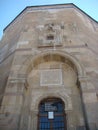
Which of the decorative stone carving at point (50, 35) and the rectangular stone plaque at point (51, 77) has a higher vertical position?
the decorative stone carving at point (50, 35)

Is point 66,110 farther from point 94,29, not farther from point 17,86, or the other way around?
point 94,29

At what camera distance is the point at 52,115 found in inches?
283

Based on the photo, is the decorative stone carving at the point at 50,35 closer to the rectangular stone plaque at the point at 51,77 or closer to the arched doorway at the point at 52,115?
the rectangular stone plaque at the point at 51,77

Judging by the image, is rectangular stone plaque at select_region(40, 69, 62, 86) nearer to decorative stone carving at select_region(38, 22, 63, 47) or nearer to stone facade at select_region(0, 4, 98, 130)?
stone facade at select_region(0, 4, 98, 130)

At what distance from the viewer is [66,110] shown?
7.07 metres

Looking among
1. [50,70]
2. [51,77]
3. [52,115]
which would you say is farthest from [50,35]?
[52,115]

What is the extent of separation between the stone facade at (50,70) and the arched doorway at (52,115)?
8.8 inches

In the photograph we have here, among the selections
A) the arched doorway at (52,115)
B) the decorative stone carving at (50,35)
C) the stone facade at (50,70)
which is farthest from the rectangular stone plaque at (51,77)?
the decorative stone carving at (50,35)

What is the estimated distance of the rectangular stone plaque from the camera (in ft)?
26.7

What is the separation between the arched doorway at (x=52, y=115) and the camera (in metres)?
6.92

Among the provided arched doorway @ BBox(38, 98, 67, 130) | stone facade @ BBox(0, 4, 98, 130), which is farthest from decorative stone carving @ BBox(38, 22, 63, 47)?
arched doorway @ BBox(38, 98, 67, 130)

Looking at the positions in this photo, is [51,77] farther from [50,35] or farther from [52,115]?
[50,35]

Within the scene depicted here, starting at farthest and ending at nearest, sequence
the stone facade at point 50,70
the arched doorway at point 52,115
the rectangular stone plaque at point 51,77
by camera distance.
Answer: the rectangular stone plaque at point 51,77
the arched doorway at point 52,115
the stone facade at point 50,70

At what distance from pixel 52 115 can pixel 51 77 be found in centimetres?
185
